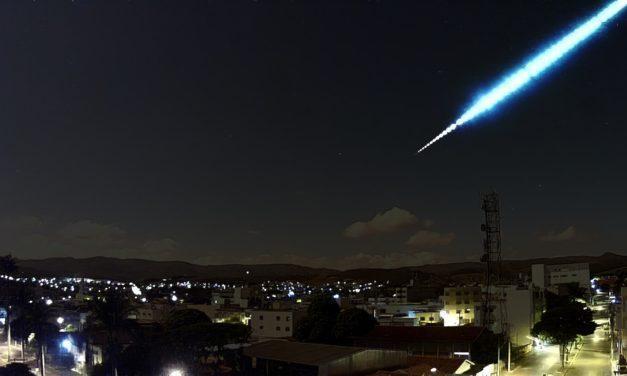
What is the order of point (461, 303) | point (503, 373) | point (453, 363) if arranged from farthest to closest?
1. point (461, 303)
2. point (503, 373)
3. point (453, 363)

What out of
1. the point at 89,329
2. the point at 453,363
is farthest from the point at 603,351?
the point at 89,329

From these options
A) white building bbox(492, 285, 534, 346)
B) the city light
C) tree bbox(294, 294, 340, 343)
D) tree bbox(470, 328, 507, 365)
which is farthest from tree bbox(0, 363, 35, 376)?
white building bbox(492, 285, 534, 346)

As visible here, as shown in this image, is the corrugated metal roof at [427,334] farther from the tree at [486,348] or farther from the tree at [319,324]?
the tree at [319,324]

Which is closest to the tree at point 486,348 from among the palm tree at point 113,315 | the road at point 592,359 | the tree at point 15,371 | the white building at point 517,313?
the road at point 592,359

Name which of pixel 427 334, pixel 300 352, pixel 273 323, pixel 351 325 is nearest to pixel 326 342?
pixel 351 325

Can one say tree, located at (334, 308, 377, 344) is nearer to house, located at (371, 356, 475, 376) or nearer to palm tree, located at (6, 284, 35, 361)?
house, located at (371, 356, 475, 376)

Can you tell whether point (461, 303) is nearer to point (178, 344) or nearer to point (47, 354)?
point (178, 344)
